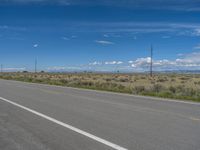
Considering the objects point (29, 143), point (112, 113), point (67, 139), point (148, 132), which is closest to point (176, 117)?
point (112, 113)

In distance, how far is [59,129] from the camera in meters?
10.1

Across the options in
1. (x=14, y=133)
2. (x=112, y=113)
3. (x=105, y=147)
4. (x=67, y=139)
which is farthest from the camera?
(x=112, y=113)

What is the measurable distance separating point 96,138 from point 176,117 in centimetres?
489

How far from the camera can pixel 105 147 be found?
775 cm

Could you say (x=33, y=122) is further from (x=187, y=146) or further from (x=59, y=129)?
(x=187, y=146)

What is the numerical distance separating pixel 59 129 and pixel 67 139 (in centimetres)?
150

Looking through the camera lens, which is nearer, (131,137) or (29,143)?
(29,143)

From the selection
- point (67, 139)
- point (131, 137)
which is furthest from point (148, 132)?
point (67, 139)

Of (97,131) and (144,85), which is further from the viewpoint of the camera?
(144,85)

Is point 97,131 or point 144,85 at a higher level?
point 97,131

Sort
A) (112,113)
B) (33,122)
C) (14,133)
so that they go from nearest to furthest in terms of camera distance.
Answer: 1. (14,133)
2. (33,122)
3. (112,113)

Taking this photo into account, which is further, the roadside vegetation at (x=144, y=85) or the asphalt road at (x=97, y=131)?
the roadside vegetation at (x=144, y=85)

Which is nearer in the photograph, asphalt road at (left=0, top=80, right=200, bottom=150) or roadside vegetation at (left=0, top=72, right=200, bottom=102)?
asphalt road at (left=0, top=80, right=200, bottom=150)

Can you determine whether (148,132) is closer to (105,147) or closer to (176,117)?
(105,147)
